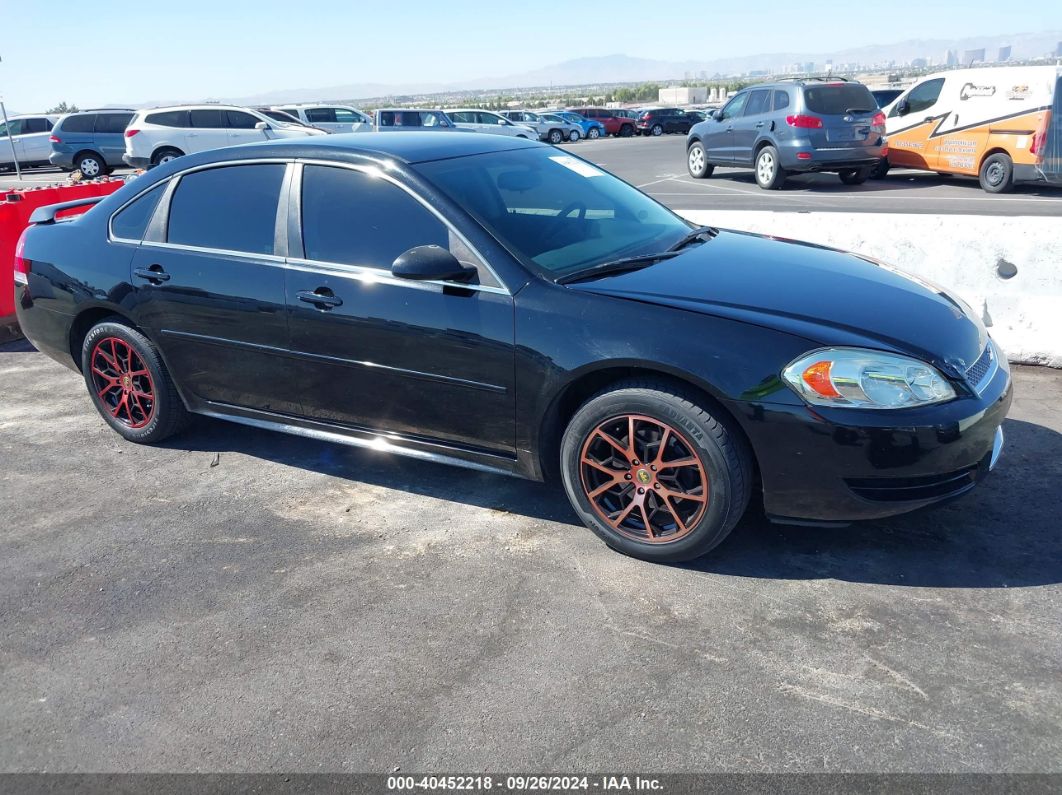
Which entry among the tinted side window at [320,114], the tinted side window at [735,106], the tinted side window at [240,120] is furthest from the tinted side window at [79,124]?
the tinted side window at [735,106]

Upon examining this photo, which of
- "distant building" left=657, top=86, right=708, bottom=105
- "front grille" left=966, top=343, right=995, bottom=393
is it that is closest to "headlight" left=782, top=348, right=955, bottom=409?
"front grille" left=966, top=343, right=995, bottom=393

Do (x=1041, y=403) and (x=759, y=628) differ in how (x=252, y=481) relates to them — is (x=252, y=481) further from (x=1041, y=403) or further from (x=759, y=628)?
(x=1041, y=403)

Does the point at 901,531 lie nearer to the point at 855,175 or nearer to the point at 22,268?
the point at 22,268

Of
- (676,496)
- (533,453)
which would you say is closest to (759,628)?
(676,496)

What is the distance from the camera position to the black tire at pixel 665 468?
345 cm

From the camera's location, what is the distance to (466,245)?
12.7 ft

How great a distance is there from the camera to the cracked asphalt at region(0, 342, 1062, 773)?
2.70 m

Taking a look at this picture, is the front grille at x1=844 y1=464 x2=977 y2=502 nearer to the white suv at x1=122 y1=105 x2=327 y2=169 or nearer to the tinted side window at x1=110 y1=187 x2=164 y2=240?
the tinted side window at x1=110 y1=187 x2=164 y2=240

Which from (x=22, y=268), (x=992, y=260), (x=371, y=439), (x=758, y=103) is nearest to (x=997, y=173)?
(x=758, y=103)

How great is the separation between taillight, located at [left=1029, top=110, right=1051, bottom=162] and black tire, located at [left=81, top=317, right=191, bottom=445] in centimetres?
1311

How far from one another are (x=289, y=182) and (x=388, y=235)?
2.15 feet

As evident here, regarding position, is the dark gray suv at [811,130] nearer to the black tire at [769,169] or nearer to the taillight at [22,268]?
the black tire at [769,169]

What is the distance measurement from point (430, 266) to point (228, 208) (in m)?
1.41

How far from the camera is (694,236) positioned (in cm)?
461
